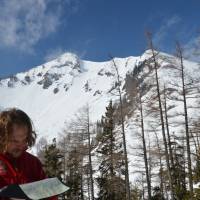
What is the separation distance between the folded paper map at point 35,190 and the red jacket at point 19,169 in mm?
209

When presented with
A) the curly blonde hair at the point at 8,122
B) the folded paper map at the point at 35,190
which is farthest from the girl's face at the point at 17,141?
the folded paper map at the point at 35,190

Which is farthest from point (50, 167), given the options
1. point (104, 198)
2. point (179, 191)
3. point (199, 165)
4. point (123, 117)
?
point (199, 165)

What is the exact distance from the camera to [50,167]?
36.3 m

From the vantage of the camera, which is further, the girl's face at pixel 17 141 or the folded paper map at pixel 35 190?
the girl's face at pixel 17 141

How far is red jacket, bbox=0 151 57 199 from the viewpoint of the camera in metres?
2.12

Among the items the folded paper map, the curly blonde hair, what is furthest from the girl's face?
the folded paper map

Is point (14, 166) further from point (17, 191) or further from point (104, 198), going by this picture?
point (104, 198)

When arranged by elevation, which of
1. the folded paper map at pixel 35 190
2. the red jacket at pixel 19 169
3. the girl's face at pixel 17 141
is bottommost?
the folded paper map at pixel 35 190

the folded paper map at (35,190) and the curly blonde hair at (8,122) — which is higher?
the curly blonde hair at (8,122)

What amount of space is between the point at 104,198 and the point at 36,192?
34.2m

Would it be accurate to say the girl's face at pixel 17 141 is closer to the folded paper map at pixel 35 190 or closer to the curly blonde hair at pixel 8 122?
the curly blonde hair at pixel 8 122

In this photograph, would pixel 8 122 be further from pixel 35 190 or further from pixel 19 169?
pixel 35 190

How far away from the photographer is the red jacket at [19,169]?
2115 millimetres

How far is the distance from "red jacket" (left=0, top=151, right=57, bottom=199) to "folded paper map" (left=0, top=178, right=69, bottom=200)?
0.21 metres
